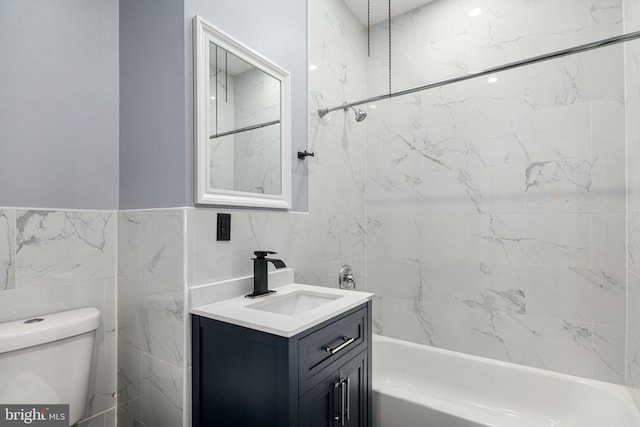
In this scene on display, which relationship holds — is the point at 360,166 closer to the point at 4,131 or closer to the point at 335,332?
the point at 335,332

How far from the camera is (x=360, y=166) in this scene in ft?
7.82

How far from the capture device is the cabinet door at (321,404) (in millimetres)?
1019

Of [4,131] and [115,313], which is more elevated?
[4,131]

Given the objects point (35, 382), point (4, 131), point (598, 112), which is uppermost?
point (598, 112)

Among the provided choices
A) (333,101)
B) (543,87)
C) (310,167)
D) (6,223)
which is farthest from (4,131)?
(543,87)

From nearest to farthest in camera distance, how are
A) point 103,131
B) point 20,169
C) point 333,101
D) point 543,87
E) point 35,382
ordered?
1. point 35,382
2. point 20,169
3. point 103,131
4. point 543,87
5. point 333,101

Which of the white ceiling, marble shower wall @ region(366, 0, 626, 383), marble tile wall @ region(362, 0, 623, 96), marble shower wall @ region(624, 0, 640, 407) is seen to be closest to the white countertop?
marble shower wall @ region(366, 0, 626, 383)

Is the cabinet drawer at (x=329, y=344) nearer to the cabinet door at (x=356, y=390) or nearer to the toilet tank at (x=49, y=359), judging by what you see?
the cabinet door at (x=356, y=390)

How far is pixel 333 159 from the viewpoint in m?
2.11

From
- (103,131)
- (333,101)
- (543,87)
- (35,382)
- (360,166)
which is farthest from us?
(360,166)

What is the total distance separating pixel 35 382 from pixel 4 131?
82 cm

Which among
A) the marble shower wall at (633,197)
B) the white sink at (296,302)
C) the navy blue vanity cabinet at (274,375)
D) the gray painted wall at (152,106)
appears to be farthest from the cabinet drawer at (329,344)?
the marble shower wall at (633,197)

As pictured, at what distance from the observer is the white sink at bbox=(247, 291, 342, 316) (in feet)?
4.63

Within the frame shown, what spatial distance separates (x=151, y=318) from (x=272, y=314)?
52 centimetres
